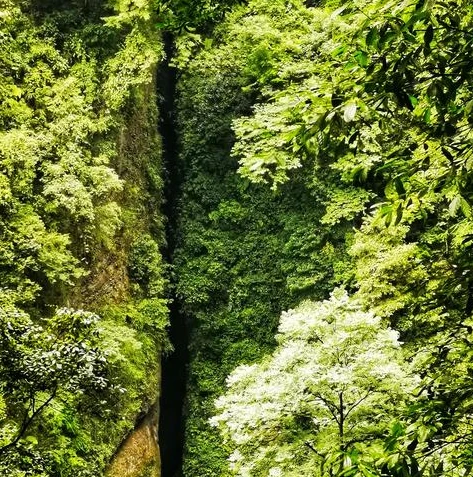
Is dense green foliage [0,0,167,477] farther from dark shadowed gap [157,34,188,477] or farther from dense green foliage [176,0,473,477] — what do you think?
dense green foliage [176,0,473,477]

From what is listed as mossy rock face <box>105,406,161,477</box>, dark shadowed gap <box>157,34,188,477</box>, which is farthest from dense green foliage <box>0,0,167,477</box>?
dark shadowed gap <box>157,34,188,477</box>

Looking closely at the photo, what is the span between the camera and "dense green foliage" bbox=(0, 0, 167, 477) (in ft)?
15.9

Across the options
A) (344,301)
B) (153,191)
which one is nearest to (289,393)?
(344,301)

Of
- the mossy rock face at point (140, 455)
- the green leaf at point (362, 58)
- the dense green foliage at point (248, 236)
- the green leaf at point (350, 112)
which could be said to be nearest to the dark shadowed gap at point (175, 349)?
the dense green foliage at point (248, 236)

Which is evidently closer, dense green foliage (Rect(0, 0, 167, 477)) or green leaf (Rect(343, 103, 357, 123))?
green leaf (Rect(343, 103, 357, 123))

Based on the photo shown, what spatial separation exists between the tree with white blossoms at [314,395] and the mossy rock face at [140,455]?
411cm

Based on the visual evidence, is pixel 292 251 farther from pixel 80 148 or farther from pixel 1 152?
pixel 1 152

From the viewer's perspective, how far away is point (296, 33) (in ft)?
42.8

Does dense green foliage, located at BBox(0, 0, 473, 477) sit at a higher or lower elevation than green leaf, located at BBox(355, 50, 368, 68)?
higher

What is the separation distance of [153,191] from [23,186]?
6.95 meters

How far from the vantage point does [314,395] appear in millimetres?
7031

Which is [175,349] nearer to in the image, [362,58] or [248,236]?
[248,236]

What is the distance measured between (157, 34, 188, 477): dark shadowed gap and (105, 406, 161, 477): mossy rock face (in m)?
2.57

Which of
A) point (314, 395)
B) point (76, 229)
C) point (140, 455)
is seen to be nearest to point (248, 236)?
point (76, 229)
